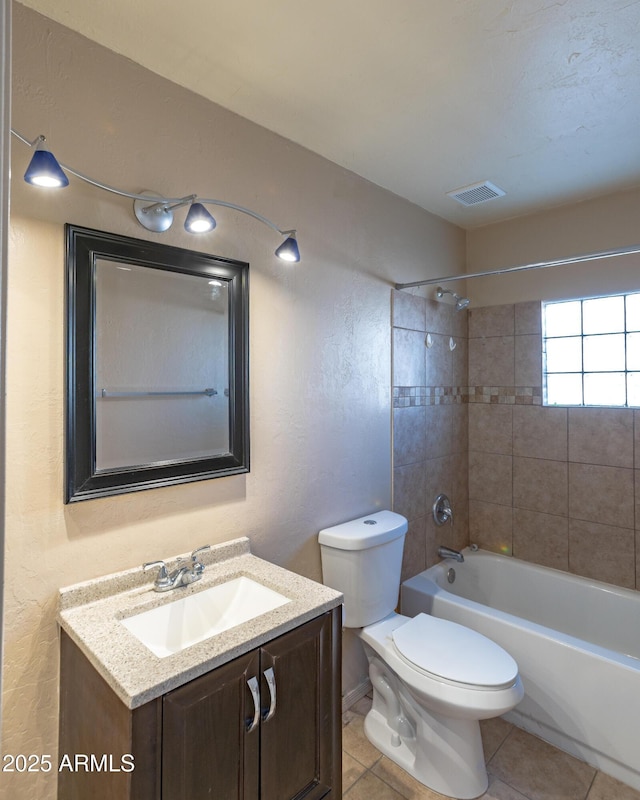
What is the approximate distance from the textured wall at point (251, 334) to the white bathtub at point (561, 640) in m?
0.72

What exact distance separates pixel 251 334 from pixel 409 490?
1.30m

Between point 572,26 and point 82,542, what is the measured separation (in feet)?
6.83

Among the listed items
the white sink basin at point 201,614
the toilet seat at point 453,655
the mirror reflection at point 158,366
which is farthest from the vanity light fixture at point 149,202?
the toilet seat at point 453,655

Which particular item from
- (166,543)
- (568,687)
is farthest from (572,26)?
(568,687)

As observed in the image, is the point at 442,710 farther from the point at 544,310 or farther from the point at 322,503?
the point at 544,310

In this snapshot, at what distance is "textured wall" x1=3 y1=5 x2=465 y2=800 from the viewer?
50.4 inches

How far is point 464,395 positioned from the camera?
309 cm

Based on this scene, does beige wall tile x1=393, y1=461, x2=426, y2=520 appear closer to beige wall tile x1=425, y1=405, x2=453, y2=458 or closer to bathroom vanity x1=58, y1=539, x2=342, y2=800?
beige wall tile x1=425, y1=405, x2=453, y2=458

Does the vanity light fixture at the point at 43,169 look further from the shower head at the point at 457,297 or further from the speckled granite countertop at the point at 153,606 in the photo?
the shower head at the point at 457,297

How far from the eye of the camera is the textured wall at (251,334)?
1.28m

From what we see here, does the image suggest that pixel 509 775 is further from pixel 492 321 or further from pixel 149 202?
pixel 149 202

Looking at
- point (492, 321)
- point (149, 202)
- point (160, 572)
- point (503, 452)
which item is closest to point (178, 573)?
point (160, 572)

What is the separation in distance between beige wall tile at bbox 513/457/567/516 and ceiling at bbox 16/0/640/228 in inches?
62.5

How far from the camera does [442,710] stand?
1.71m
